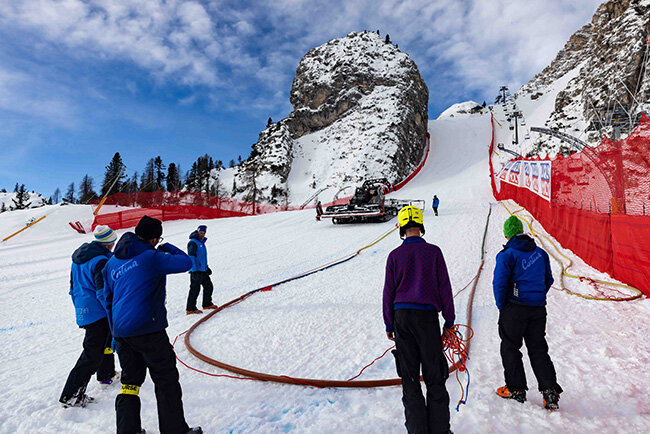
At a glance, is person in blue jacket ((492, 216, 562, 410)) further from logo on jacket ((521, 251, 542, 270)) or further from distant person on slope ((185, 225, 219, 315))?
distant person on slope ((185, 225, 219, 315))

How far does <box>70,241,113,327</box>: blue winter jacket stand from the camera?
3242 mm

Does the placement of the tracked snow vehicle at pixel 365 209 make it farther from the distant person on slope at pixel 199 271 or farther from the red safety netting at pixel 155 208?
the red safety netting at pixel 155 208

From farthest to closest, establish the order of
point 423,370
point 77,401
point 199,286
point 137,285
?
point 199,286 < point 77,401 < point 137,285 < point 423,370

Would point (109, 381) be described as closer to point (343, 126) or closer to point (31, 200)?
point (343, 126)

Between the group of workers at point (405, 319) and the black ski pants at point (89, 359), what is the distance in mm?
14

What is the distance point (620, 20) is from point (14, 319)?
64.2 m

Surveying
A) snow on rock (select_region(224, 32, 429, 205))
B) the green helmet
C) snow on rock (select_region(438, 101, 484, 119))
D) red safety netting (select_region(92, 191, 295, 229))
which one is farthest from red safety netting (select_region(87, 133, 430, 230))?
snow on rock (select_region(438, 101, 484, 119))

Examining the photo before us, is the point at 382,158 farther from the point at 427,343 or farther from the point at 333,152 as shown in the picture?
the point at 427,343

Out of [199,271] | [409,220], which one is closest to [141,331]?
[409,220]

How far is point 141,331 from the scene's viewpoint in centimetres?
255

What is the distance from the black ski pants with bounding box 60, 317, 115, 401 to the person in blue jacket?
13.0 ft

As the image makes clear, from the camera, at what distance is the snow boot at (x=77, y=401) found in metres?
3.07

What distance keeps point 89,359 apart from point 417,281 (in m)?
3.30

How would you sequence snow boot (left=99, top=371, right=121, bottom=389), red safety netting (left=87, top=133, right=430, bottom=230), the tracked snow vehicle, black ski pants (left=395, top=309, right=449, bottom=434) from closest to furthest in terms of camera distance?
black ski pants (left=395, top=309, right=449, bottom=434), snow boot (left=99, top=371, right=121, bottom=389), the tracked snow vehicle, red safety netting (left=87, top=133, right=430, bottom=230)
